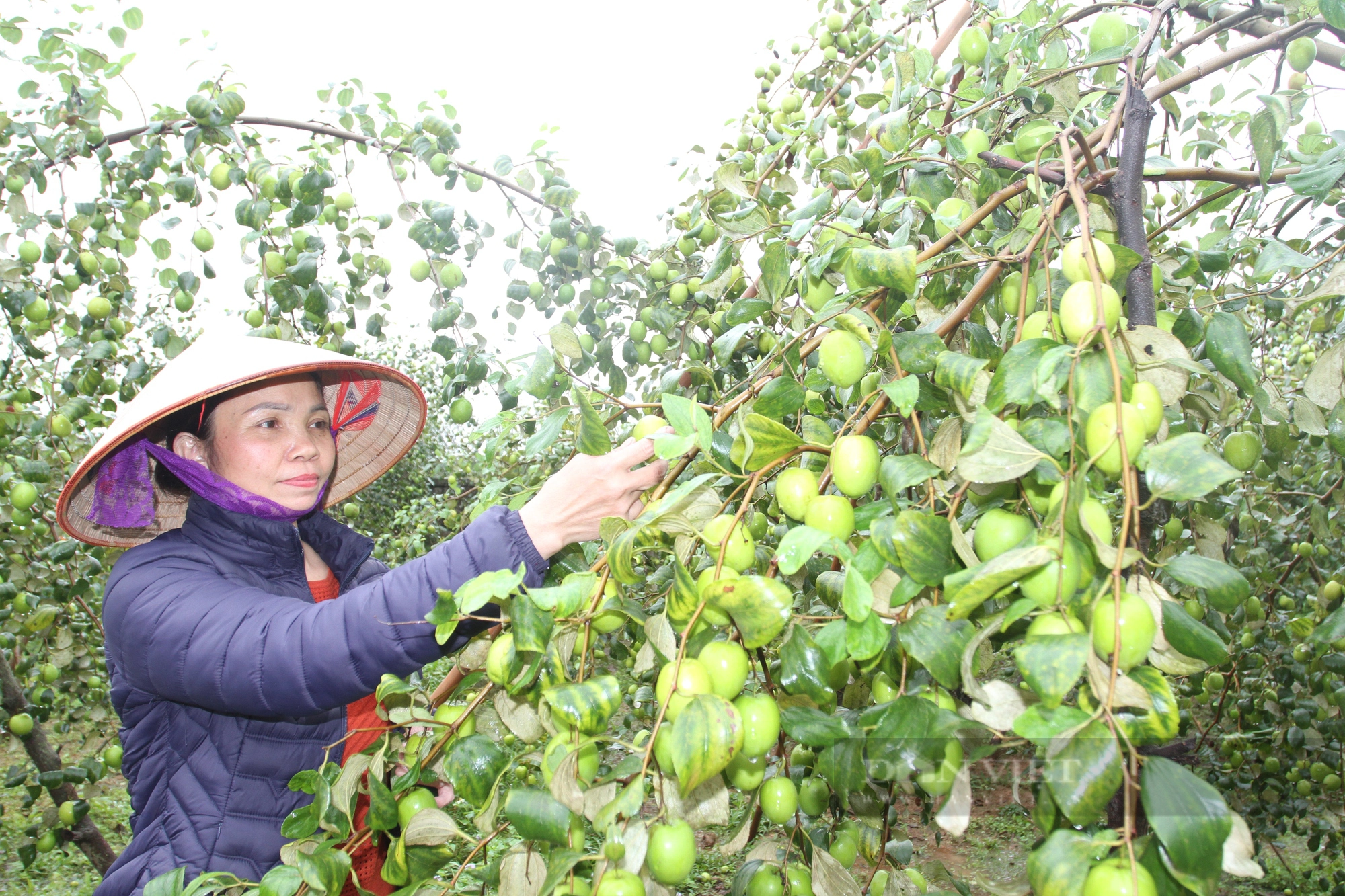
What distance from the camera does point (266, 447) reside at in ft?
4.43

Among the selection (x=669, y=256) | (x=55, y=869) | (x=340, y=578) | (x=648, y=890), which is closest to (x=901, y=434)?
(x=648, y=890)

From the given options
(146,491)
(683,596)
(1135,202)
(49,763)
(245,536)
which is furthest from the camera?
(49,763)

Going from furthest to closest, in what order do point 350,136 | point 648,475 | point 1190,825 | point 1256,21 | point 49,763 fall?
point 49,763 < point 350,136 < point 1256,21 < point 648,475 < point 1190,825

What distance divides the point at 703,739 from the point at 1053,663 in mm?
220

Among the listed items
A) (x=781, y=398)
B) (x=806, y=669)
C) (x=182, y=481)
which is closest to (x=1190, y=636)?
(x=806, y=669)

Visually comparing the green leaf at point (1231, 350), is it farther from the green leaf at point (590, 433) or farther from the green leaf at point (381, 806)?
the green leaf at point (381, 806)

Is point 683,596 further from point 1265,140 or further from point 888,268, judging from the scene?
point 1265,140

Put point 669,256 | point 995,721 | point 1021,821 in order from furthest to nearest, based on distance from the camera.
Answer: point 1021,821 → point 669,256 → point 995,721

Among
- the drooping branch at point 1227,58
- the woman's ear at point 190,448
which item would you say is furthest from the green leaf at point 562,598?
the woman's ear at point 190,448

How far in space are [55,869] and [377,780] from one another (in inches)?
158

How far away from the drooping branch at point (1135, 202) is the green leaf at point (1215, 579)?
258mm

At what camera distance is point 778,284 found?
0.86 metres

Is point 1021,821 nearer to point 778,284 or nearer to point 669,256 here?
point 669,256

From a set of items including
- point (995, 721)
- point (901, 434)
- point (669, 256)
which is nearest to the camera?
point (995, 721)
